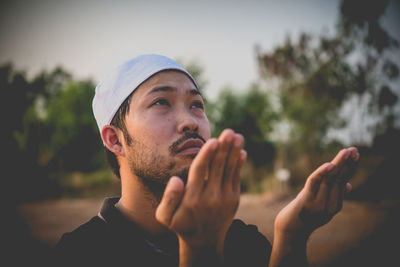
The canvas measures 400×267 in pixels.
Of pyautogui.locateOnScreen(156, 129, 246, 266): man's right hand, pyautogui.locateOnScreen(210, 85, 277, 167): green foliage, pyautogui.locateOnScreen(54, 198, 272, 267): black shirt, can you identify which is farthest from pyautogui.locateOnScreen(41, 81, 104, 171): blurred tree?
pyautogui.locateOnScreen(156, 129, 246, 266): man's right hand

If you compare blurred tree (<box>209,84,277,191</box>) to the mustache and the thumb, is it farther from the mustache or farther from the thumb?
the thumb

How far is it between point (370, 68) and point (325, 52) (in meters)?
3.41

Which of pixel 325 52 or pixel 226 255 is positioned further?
pixel 325 52

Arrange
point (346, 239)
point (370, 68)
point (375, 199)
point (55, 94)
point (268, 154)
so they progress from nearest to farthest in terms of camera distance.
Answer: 1. point (346, 239)
2. point (375, 199)
3. point (370, 68)
4. point (268, 154)
5. point (55, 94)

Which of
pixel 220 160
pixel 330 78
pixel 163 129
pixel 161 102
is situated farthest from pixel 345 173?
pixel 330 78

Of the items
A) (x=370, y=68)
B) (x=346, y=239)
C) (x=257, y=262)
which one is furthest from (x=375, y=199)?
(x=257, y=262)

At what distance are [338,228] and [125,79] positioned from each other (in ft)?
35.2

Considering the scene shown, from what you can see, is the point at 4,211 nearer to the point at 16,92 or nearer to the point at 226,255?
the point at 16,92

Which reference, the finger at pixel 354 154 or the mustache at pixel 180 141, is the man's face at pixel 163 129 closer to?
the mustache at pixel 180 141

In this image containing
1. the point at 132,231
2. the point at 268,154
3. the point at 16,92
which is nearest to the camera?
the point at 132,231

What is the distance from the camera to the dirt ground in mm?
6887

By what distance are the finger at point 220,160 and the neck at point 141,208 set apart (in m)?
1.01

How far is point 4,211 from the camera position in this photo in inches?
349

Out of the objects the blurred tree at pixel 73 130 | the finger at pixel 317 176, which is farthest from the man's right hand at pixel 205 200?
the blurred tree at pixel 73 130
